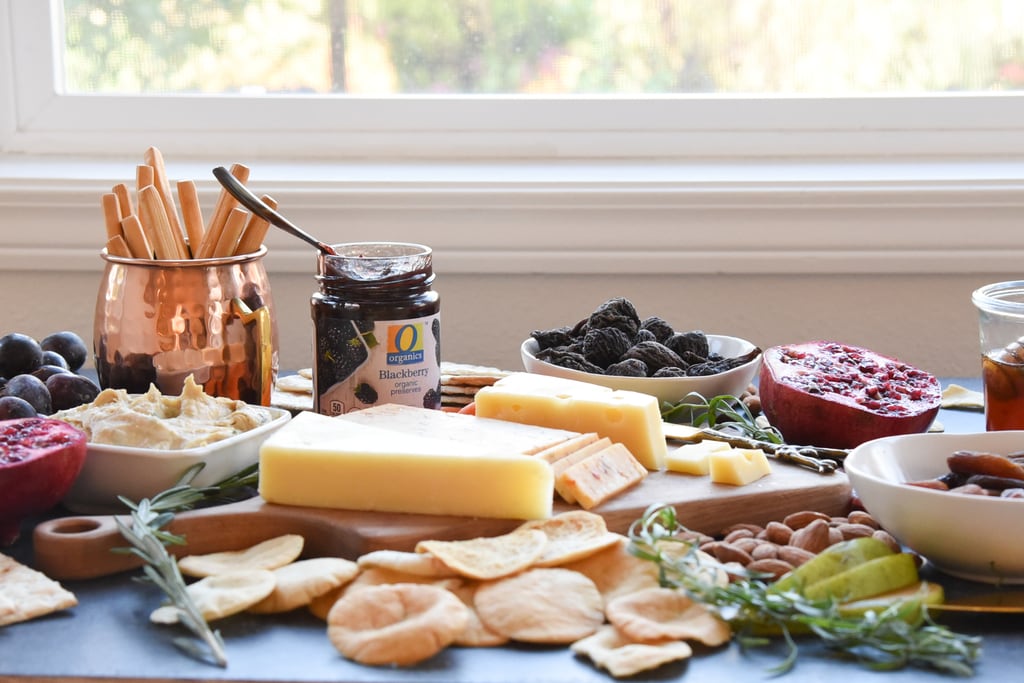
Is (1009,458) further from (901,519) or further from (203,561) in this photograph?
(203,561)

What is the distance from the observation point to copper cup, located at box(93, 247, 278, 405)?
3.82ft

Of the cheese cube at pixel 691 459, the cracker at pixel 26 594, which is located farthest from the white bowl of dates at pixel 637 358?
the cracker at pixel 26 594

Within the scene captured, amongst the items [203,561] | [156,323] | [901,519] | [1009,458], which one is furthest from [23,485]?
[1009,458]

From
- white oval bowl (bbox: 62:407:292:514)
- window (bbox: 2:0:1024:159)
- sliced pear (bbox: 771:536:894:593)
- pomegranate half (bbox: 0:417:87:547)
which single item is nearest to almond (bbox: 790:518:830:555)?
sliced pear (bbox: 771:536:894:593)

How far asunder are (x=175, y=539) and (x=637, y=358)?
1.88 ft

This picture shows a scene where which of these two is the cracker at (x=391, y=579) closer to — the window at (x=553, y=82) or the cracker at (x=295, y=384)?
the cracker at (x=295, y=384)

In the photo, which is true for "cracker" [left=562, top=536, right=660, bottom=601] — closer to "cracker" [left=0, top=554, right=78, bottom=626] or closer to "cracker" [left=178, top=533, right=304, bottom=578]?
"cracker" [left=178, top=533, right=304, bottom=578]

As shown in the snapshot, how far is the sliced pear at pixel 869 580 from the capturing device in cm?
82

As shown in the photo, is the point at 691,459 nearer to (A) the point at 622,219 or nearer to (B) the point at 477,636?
(B) the point at 477,636

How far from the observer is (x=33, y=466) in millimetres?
901

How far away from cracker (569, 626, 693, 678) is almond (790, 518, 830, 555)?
7.0 inches

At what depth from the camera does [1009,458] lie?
0.97 m

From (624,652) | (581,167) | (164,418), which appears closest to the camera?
(624,652)

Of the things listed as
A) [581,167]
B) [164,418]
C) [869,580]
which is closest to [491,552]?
[869,580]
